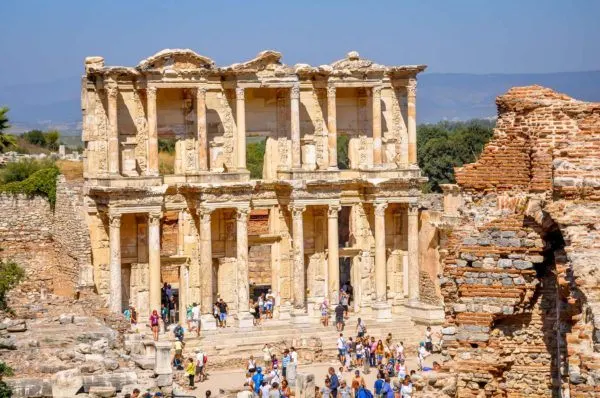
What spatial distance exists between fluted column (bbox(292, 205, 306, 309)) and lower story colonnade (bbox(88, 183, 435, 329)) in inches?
1.3

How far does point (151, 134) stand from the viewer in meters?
41.2

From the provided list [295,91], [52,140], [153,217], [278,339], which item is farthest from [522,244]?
[52,140]

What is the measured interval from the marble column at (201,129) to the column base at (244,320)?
482 cm

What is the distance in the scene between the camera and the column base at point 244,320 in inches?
1624

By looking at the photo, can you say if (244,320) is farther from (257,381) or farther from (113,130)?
(257,381)

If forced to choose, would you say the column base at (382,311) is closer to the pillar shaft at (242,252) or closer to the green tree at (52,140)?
the pillar shaft at (242,252)

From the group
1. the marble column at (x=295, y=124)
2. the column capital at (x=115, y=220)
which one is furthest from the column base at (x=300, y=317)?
the column capital at (x=115, y=220)

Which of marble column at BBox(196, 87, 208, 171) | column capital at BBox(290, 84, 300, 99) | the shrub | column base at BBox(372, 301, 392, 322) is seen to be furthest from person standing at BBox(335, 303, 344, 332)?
the shrub

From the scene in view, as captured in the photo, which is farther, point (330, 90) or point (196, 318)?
point (330, 90)

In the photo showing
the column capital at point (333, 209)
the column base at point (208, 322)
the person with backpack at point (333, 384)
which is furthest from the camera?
the column capital at point (333, 209)

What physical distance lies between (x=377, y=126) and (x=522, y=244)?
2997 cm

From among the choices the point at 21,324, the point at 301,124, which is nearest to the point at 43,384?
the point at 21,324

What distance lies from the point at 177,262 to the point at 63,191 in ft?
15.7

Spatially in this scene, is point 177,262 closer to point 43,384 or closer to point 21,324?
point 21,324
